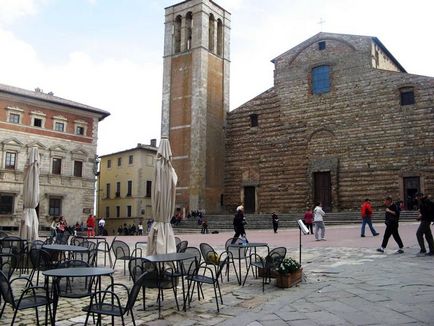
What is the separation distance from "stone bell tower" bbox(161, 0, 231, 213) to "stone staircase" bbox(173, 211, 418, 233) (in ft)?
7.90

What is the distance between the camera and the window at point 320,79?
102 feet

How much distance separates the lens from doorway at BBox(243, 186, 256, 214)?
3247 centimetres

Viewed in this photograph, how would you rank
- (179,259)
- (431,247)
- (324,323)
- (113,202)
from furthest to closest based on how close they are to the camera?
(113,202)
(431,247)
(179,259)
(324,323)

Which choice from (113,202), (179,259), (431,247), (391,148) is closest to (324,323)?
(179,259)

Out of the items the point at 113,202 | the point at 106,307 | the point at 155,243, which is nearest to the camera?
the point at 106,307

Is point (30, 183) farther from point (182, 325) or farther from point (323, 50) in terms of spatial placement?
point (323, 50)

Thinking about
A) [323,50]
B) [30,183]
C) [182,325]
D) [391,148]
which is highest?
[323,50]

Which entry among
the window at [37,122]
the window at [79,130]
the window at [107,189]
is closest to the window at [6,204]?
the window at [37,122]

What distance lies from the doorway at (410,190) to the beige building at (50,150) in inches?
906

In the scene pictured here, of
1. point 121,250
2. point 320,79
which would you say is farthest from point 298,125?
point 121,250

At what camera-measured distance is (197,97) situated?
33.7m

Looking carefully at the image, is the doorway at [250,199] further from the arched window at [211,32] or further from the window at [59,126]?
the window at [59,126]

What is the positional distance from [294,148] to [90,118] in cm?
1664

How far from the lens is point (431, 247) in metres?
10.6
